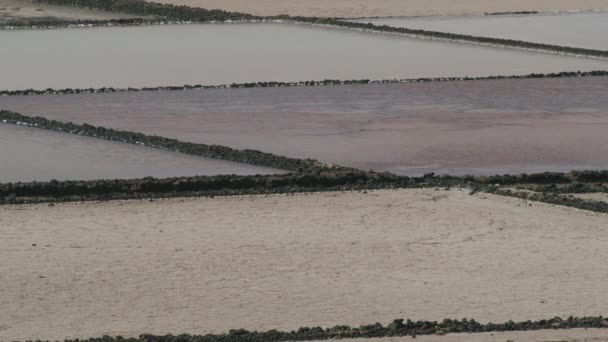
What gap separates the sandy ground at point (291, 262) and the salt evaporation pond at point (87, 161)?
0.83 meters

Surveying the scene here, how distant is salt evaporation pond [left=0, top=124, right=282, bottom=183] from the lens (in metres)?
10.5

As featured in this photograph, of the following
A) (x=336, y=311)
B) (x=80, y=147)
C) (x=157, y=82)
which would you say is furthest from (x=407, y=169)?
(x=157, y=82)

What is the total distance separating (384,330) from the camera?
695 centimetres

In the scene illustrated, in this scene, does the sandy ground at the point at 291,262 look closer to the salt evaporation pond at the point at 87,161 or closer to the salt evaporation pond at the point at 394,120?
the salt evaporation pond at the point at 87,161

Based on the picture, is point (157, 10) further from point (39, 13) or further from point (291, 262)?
point (291, 262)

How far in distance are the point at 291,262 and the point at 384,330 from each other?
1.39m

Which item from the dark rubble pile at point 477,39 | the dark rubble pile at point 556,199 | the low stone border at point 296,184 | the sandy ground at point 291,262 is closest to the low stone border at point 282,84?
the dark rubble pile at point 477,39

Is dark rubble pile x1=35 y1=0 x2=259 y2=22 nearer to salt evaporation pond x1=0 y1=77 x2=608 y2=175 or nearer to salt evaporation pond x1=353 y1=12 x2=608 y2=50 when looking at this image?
salt evaporation pond x1=353 y1=12 x2=608 y2=50

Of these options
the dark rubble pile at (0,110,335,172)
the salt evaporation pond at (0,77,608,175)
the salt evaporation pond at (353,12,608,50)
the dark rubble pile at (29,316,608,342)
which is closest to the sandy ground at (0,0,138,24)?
the salt evaporation pond at (353,12,608,50)

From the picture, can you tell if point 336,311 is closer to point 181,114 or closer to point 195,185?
point 195,185

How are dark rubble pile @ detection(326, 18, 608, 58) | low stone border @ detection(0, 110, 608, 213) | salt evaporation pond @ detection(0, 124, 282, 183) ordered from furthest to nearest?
dark rubble pile @ detection(326, 18, 608, 58) → salt evaporation pond @ detection(0, 124, 282, 183) → low stone border @ detection(0, 110, 608, 213)

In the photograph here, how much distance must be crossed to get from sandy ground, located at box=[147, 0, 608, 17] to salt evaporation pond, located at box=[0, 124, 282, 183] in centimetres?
949

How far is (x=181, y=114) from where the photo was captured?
12984 millimetres

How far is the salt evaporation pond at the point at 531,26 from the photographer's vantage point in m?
18.0
